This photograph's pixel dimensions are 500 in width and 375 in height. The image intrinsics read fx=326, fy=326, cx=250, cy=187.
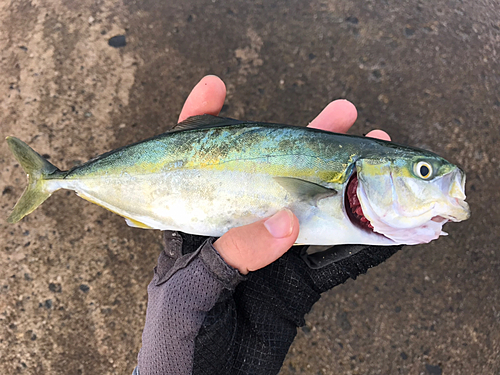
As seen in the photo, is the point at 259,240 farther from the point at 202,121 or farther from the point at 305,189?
the point at 202,121

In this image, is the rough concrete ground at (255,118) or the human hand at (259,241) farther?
the rough concrete ground at (255,118)

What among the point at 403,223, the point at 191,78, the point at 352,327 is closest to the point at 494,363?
the point at 352,327

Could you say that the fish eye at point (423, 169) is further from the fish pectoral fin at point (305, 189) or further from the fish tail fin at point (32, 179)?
the fish tail fin at point (32, 179)

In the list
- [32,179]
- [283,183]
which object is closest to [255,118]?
[283,183]

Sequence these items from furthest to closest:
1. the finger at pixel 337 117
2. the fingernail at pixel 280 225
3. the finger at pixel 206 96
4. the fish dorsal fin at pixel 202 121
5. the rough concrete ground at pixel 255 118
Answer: the rough concrete ground at pixel 255 118, the finger at pixel 337 117, the finger at pixel 206 96, the fish dorsal fin at pixel 202 121, the fingernail at pixel 280 225

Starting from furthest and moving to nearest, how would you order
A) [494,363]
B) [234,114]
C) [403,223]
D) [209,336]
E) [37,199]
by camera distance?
[234,114] < [494,363] < [37,199] < [209,336] < [403,223]

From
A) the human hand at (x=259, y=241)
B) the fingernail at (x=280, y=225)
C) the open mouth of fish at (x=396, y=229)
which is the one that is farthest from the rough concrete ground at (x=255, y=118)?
the fingernail at (x=280, y=225)

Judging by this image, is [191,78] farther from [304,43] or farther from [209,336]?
[209,336]
